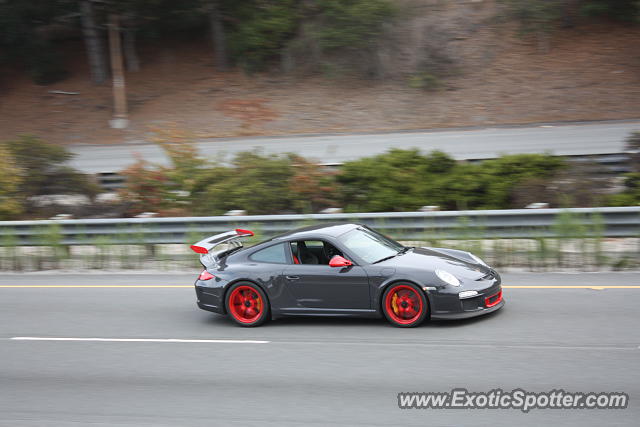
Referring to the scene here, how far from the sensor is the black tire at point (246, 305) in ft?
30.7

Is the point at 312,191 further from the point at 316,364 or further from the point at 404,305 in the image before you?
the point at 316,364

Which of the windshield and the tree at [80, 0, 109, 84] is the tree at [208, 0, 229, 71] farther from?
the windshield

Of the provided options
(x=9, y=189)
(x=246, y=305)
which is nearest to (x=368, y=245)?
(x=246, y=305)

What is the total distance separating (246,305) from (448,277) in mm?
2747

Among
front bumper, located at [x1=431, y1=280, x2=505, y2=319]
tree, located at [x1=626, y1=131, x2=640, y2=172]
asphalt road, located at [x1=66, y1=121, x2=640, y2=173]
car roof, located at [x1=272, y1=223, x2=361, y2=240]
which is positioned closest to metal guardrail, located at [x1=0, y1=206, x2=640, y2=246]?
car roof, located at [x1=272, y1=223, x2=361, y2=240]

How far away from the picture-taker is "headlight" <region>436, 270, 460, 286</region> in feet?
27.7

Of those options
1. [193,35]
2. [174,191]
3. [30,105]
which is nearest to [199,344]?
[174,191]

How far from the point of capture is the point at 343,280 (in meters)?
8.85

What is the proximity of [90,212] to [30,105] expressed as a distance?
26.4 meters

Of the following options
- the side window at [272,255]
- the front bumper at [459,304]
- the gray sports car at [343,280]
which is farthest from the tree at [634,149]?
the side window at [272,255]

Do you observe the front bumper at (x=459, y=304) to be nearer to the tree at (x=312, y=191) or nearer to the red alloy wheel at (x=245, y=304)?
the red alloy wheel at (x=245, y=304)

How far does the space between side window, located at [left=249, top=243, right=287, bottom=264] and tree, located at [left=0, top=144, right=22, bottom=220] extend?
1041cm

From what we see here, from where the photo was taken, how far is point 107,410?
6816 mm

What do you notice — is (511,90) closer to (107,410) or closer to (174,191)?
(174,191)
